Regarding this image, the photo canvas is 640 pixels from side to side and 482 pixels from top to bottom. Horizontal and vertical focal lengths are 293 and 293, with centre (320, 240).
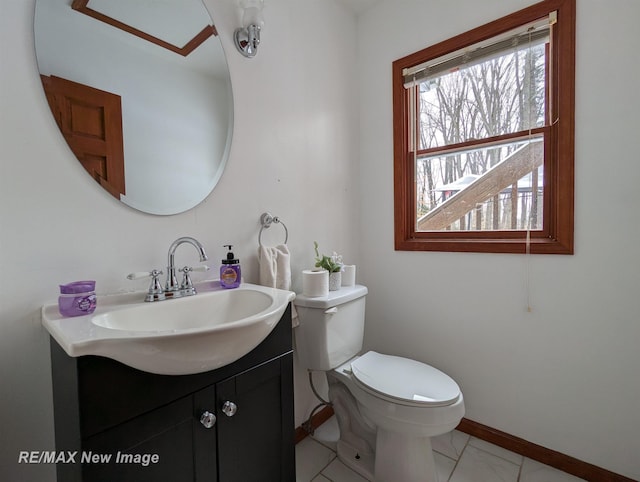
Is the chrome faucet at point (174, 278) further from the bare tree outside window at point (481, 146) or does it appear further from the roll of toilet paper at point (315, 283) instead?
the bare tree outside window at point (481, 146)

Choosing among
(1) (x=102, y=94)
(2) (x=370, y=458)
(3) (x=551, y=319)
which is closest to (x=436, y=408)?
(2) (x=370, y=458)

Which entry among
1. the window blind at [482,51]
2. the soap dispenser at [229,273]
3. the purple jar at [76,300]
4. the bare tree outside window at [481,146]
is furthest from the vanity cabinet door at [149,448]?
the window blind at [482,51]

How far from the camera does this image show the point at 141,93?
98cm

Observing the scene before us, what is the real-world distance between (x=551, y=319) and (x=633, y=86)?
3.17 ft

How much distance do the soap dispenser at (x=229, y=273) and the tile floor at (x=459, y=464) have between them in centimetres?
93

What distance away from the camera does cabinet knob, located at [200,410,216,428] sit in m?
0.72

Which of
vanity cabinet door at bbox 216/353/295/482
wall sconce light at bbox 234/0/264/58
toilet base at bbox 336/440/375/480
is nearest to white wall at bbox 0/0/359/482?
wall sconce light at bbox 234/0/264/58

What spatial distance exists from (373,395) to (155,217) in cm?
104

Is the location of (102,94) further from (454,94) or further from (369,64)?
(454,94)

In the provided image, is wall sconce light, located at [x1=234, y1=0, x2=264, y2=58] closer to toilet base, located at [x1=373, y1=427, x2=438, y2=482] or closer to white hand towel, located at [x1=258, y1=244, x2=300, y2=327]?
white hand towel, located at [x1=258, y1=244, x2=300, y2=327]

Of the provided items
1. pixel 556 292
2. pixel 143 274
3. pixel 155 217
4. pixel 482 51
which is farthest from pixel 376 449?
pixel 482 51

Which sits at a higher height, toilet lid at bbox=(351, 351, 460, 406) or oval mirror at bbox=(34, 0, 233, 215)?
oval mirror at bbox=(34, 0, 233, 215)

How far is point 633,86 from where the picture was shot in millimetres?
1109

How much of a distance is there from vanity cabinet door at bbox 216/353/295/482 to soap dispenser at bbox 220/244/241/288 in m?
0.33
